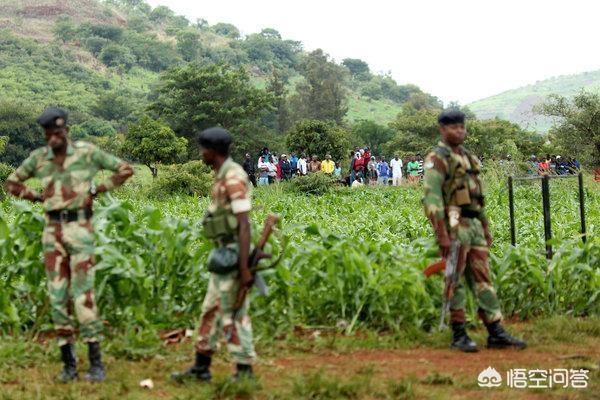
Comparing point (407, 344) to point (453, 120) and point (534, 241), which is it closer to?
point (453, 120)

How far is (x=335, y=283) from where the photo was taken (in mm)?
6570

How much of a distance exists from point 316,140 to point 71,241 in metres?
28.9

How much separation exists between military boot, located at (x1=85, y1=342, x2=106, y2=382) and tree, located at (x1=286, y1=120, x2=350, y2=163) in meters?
28.7

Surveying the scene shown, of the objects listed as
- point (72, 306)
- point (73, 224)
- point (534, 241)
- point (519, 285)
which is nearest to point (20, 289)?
point (72, 306)

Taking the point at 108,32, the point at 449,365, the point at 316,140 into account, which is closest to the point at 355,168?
the point at 316,140

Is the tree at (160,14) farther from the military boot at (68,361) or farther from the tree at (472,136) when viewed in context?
the military boot at (68,361)

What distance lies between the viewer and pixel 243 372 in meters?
4.98

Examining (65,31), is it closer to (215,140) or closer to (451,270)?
(451,270)

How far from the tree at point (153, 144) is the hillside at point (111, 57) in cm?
3481

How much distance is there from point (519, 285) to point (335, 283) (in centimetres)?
167

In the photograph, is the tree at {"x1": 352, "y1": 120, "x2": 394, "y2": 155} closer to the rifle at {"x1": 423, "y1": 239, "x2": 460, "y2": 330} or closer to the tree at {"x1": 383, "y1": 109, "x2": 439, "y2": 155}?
the tree at {"x1": 383, "y1": 109, "x2": 439, "y2": 155}

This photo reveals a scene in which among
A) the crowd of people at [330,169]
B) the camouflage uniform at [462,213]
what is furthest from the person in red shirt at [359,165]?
the camouflage uniform at [462,213]

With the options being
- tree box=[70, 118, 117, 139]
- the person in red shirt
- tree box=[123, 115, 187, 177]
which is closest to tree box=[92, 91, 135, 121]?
tree box=[70, 118, 117, 139]

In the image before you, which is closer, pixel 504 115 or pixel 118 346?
pixel 118 346
